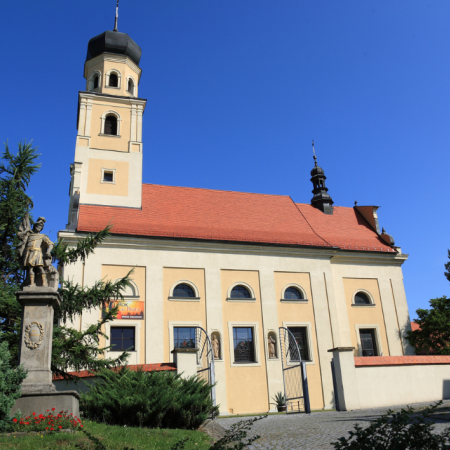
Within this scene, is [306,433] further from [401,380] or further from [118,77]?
[118,77]

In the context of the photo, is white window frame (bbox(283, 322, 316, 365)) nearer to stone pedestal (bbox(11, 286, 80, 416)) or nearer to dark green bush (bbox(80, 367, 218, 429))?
dark green bush (bbox(80, 367, 218, 429))

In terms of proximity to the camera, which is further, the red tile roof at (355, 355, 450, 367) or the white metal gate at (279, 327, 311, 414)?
the white metal gate at (279, 327, 311, 414)

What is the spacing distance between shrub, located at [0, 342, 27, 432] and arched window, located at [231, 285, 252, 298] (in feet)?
Answer: 40.4

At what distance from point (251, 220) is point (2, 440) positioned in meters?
16.9

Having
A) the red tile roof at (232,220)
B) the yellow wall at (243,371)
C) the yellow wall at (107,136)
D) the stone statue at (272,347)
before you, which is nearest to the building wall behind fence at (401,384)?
the yellow wall at (243,371)

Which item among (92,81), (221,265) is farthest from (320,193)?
(92,81)

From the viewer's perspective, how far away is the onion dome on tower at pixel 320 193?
25950 mm

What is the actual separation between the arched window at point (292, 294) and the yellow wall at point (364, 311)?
2474 mm

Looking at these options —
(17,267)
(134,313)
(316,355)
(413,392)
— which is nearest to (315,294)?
(316,355)

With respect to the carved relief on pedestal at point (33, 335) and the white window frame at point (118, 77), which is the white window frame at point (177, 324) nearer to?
the carved relief on pedestal at point (33, 335)

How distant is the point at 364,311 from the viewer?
69.2ft

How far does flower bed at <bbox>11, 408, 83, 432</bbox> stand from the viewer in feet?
22.6

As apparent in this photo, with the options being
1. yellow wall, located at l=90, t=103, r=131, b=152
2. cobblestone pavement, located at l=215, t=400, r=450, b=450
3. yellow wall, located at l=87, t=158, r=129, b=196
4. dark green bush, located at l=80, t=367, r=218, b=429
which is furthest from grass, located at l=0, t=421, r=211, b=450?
yellow wall, located at l=90, t=103, r=131, b=152

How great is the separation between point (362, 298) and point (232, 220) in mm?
7274
